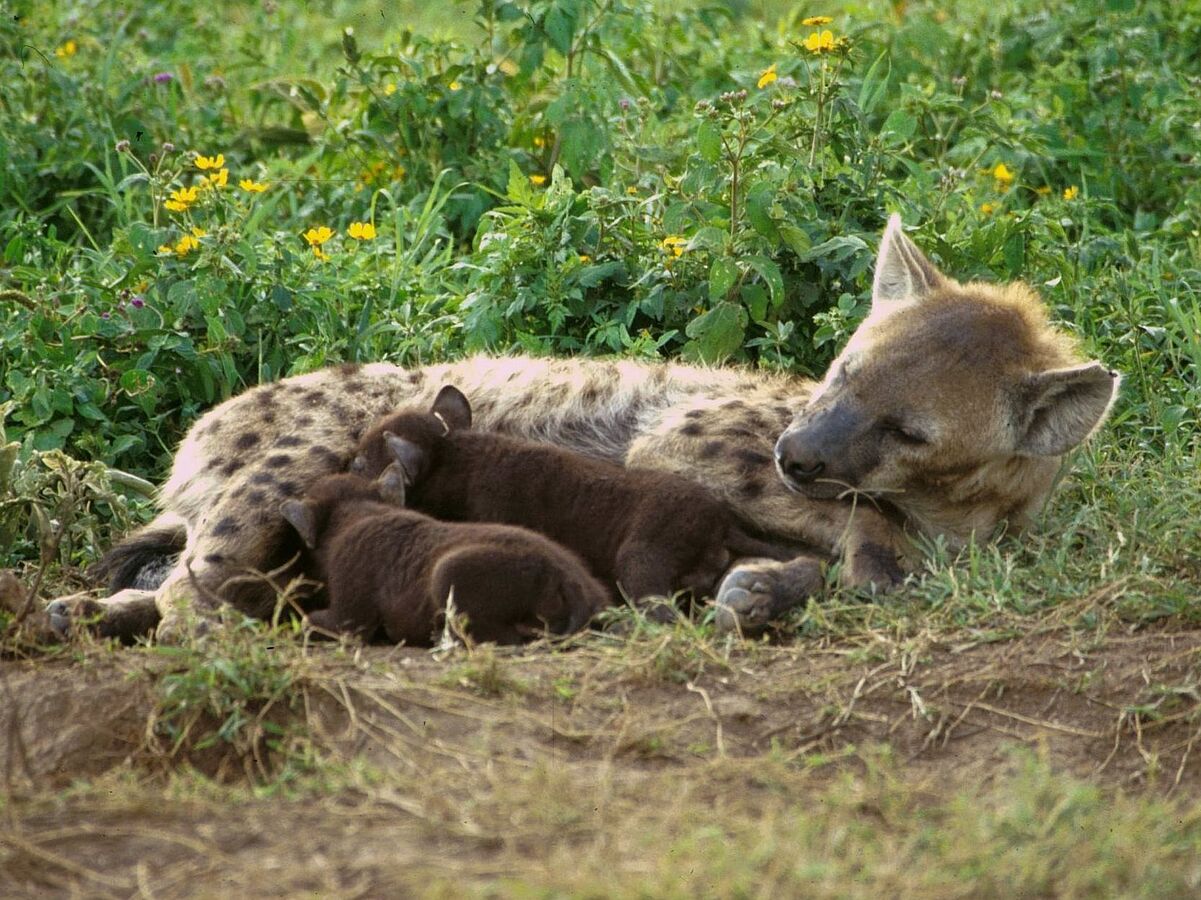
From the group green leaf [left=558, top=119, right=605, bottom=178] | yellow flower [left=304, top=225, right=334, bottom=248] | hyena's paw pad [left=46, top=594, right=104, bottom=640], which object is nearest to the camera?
hyena's paw pad [left=46, top=594, right=104, bottom=640]

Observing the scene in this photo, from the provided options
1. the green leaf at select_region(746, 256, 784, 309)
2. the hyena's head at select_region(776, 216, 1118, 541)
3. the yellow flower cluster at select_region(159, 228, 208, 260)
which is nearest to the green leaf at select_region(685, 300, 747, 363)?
the green leaf at select_region(746, 256, 784, 309)

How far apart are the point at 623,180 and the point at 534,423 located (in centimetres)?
149

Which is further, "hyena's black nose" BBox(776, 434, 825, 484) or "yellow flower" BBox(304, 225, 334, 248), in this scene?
"yellow flower" BBox(304, 225, 334, 248)

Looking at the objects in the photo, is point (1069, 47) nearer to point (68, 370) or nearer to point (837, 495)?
point (837, 495)

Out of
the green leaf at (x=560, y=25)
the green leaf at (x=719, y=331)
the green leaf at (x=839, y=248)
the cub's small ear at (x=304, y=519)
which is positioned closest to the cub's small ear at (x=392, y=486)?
the cub's small ear at (x=304, y=519)

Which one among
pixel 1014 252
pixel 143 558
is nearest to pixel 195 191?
pixel 143 558

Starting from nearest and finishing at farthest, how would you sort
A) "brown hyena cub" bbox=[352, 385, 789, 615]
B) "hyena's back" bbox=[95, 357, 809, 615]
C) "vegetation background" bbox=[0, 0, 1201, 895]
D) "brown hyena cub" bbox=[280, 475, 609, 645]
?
"vegetation background" bbox=[0, 0, 1201, 895]
"brown hyena cub" bbox=[280, 475, 609, 645]
"brown hyena cub" bbox=[352, 385, 789, 615]
"hyena's back" bbox=[95, 357, 809, 615]

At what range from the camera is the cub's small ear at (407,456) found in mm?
4254

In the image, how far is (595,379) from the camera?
4.84m

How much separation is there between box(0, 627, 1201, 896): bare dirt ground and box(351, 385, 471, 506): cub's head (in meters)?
0.59

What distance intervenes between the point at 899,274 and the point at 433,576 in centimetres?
163

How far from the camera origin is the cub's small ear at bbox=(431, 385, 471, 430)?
4504 mm

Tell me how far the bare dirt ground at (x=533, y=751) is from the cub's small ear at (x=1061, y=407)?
600 mm

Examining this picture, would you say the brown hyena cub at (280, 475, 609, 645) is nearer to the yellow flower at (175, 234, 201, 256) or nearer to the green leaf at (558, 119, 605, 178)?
the yellow flower at (175, 234, 201, 256)
